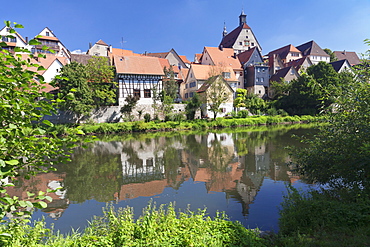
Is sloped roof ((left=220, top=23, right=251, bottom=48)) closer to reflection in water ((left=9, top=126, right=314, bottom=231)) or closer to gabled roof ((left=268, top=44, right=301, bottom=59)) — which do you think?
gabled roof ((left=268, top=44, right=301, bottom=59))

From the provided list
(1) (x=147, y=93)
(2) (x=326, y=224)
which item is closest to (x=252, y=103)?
(1) (x=147, y=93)

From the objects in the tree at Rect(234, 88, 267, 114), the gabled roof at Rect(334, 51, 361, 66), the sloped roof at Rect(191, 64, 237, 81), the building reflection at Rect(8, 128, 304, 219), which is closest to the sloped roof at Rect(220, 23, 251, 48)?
the sloped roof at Rect(191, 64, 237, 81)

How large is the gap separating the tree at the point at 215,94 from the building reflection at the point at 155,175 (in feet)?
72.9

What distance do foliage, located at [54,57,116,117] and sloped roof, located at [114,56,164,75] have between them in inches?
64.5

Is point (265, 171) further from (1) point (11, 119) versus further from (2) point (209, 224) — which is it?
(1) point (11, 119)

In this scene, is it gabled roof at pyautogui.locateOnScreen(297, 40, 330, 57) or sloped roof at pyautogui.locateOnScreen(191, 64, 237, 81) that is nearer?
sloped roof at pyautogui.locateOnScreen(191, 64, 237, 81)

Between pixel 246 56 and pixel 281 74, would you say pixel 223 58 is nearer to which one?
pixel 246 56

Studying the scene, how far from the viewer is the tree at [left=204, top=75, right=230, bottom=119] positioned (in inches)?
1486

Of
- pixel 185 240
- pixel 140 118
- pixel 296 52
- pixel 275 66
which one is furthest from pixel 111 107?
pixel 296 52

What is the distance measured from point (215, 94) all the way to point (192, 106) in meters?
4.13

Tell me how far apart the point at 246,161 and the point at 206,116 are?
27.3 m

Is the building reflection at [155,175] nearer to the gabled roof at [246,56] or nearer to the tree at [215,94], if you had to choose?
the tree at [215,94]

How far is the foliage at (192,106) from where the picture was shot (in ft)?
123

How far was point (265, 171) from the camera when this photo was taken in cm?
1088
